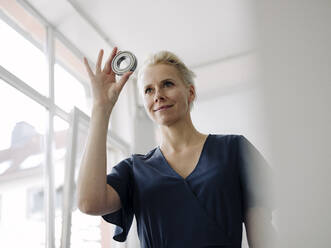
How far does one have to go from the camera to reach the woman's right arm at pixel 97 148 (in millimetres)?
832

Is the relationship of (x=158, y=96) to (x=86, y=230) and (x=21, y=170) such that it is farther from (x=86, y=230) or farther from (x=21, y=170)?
(x=86, y=230)

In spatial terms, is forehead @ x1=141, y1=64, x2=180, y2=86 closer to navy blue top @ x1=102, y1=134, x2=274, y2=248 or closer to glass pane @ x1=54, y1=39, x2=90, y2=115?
navy blue top @ x1=102, y1=134, x2=274, y2=248

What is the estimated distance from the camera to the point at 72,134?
224 cm

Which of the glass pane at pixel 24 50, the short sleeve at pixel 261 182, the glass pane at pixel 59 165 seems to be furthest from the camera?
the glass pane at pixel 59 165

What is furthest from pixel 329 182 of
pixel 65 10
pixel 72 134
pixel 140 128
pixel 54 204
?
pixel 140 128

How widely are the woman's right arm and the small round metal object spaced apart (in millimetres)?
13

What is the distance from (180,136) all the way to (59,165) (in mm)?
1657

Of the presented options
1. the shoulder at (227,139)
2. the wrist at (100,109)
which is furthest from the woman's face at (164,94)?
the wrist at (100,109)

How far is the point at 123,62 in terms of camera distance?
868 millimetres

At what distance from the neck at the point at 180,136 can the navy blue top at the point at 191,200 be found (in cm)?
5

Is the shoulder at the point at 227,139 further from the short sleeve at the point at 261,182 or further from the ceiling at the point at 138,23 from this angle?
the ceiling at the point at 138,23

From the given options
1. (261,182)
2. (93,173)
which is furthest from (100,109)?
(261,182)

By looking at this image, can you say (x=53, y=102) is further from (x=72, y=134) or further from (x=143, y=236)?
(x=143, y=236)

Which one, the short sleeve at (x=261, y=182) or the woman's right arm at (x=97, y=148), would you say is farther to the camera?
the woman's right arm at (x=97, y=148)
